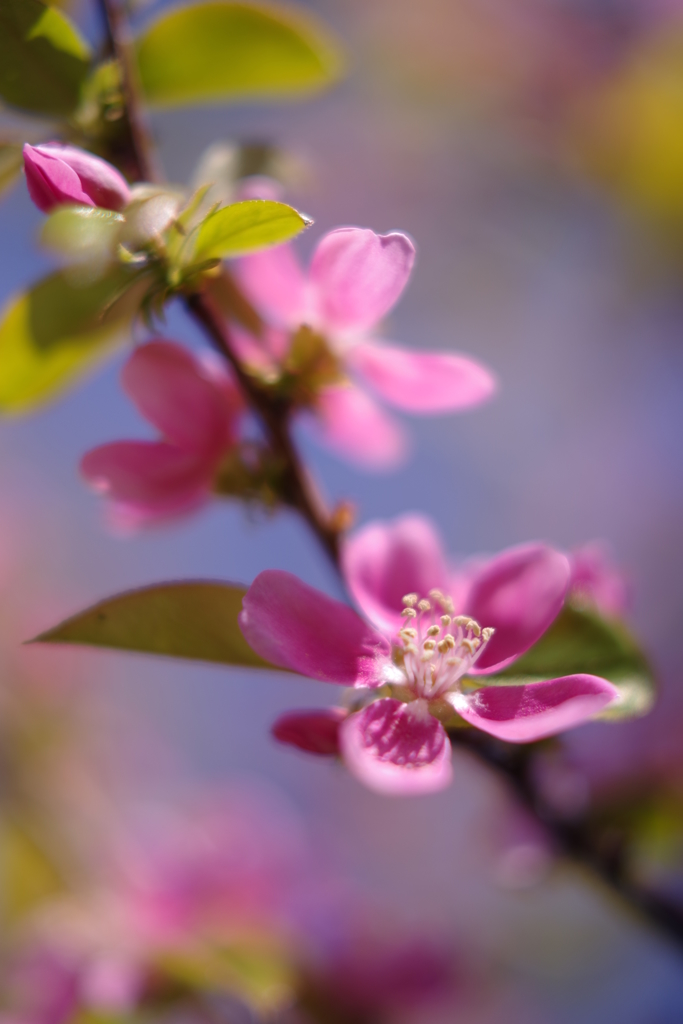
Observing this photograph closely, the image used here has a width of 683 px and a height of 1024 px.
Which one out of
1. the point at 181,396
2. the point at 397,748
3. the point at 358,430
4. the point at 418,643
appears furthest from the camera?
the point at 358,430

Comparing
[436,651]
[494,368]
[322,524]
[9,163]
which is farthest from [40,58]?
[494,368]

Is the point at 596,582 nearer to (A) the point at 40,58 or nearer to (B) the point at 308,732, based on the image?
(B) the point at 308,732

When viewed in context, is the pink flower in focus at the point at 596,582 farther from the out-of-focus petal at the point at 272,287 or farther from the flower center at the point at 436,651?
the out-of-focus petal at the point at 272,287

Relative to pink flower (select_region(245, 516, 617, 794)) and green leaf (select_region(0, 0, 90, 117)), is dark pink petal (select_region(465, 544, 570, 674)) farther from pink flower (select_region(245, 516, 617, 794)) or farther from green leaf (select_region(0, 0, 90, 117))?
green leaf (select_region(0, 0, 90, 117))

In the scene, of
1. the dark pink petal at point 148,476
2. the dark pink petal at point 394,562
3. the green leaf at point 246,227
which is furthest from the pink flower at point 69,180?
the dark pink petal at point 394,562

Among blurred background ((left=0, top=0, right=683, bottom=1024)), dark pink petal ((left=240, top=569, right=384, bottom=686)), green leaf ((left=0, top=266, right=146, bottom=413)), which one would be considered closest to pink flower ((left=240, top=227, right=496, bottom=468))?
green leaf ((left=0, top=266, right=146, bottom=413))

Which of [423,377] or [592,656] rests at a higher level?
[423,377]
